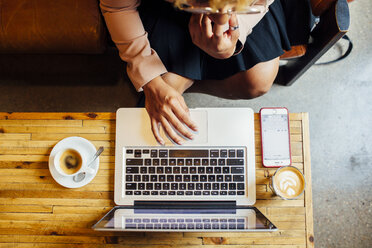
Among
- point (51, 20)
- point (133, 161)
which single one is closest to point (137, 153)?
point (133, 161)

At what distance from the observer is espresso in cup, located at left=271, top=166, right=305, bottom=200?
85 cm

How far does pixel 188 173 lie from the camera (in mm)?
898

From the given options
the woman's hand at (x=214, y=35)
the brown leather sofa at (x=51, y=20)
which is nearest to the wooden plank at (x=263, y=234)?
the woman's hand at (x=214, y=35)

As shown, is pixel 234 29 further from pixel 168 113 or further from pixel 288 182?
pixel 288 182

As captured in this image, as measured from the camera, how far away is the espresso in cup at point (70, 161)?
2.90 ft

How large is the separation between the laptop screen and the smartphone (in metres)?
0.19

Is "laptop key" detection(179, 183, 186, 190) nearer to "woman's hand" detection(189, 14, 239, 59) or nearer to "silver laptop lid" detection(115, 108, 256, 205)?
"silver laptop lid" detection(115, 108, 256, 205)

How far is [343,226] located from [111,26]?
57.0 inches

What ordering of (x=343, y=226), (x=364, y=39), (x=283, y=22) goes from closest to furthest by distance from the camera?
1. (x=283, y=22)
2. (x=343, y=226)
3. (x=364, y=39)

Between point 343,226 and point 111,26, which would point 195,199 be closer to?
point 111,26

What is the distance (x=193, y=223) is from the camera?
824 millimetres

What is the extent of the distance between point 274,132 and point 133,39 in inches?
20.7

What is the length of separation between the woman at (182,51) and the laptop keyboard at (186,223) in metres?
0.24

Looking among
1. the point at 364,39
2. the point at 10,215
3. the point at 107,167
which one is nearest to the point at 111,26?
the point at 107,167
